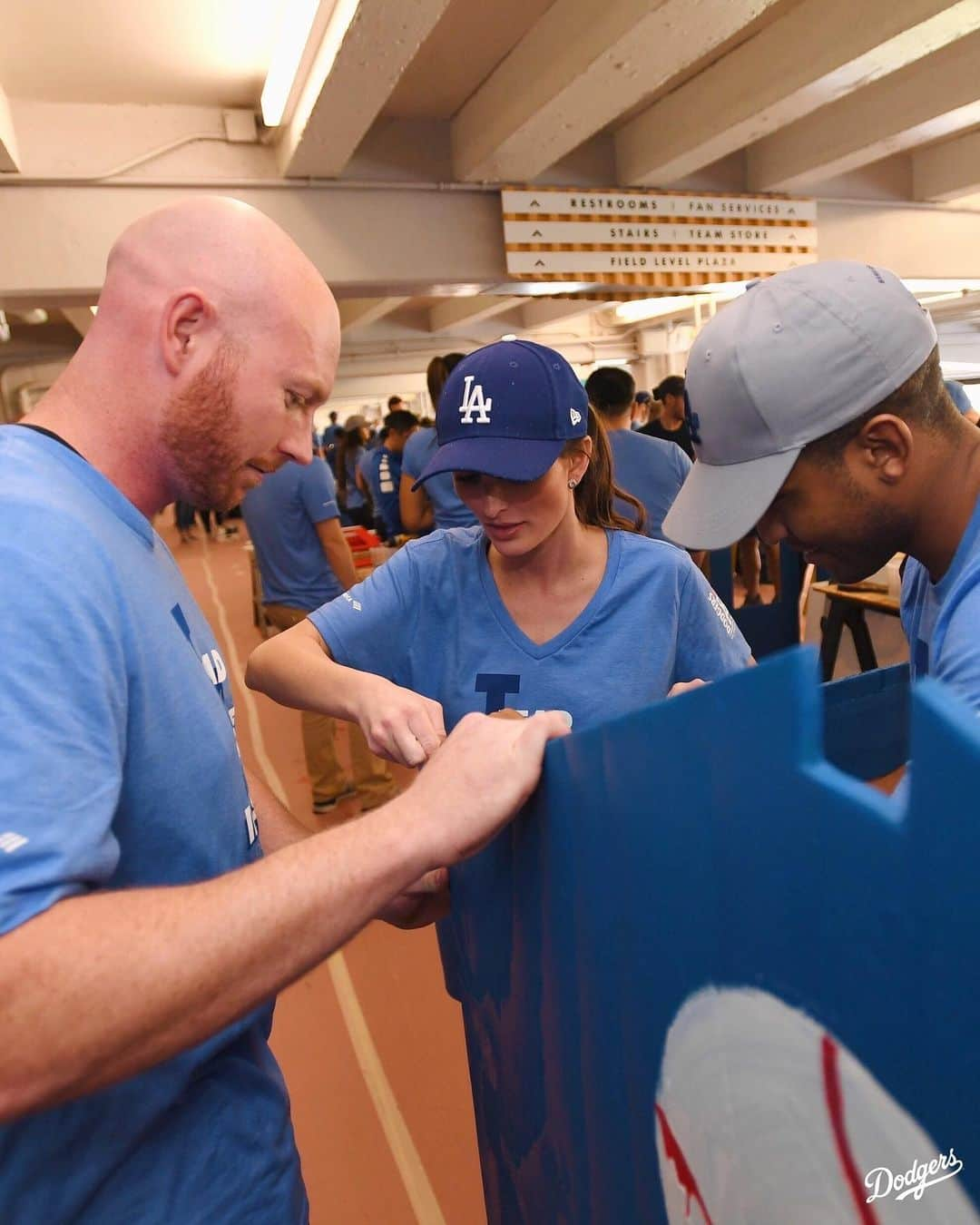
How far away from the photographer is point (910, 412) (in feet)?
3.45

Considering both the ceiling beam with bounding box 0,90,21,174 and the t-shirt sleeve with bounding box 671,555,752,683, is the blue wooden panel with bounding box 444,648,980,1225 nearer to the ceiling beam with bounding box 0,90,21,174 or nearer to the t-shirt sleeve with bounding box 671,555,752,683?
the t-shirt sleeve with bounding box 671,555,752,683

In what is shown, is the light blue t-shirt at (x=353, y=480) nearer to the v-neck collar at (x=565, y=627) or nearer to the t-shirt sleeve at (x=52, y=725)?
the v-neck collar at (x=565, y=627)

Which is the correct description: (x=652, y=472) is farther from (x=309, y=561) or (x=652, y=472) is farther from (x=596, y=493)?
(x=596, y=493)

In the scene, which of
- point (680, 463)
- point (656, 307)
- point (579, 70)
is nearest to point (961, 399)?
point (680, 463)

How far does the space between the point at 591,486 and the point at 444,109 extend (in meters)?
3.89

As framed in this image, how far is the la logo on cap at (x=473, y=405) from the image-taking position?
143 cm

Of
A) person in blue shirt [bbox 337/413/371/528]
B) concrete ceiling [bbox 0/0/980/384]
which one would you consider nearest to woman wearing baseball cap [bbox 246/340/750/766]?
concrete ceiling [bbox 0/0/980/384]

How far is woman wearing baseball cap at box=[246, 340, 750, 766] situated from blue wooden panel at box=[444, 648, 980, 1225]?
1.78 ft

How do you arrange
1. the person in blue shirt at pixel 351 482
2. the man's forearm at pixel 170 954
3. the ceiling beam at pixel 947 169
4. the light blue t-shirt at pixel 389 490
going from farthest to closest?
the person in blue shirt at pixel 351 482 → the light blue t-shirt at pixel 389 490 → the ceiling beam at pixel 947 169 → the man's forearm at pixel 170 954

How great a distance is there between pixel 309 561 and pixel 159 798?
315 cm

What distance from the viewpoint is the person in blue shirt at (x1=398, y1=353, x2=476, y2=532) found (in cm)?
394

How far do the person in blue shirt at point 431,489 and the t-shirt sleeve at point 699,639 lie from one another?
6.74ft

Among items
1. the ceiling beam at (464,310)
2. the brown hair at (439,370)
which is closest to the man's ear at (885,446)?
the brown hair at (439,370)

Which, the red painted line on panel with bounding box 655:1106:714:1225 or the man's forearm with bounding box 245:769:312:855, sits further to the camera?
the man's forearm with bounding box 245:769:312:855
